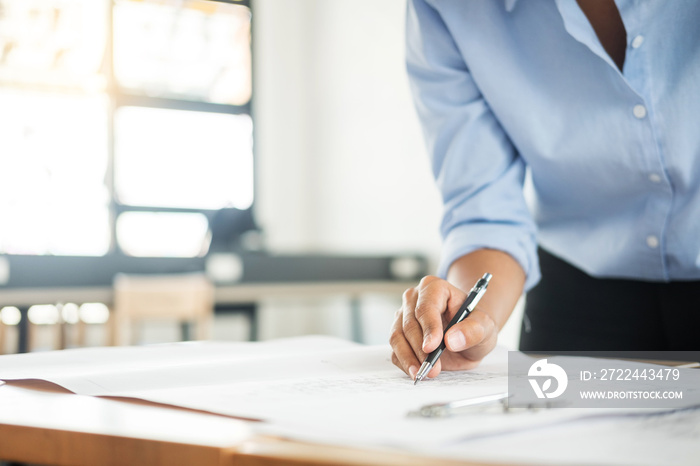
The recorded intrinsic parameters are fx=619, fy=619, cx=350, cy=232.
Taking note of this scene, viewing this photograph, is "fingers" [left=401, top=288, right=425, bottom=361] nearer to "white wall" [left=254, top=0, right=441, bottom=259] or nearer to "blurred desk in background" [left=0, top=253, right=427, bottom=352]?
"blurred desk in background" [left=0, top=253, right=427, bottom=352]

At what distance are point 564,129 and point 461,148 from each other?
15 centimetres

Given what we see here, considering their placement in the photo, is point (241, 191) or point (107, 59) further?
point (241, 191)

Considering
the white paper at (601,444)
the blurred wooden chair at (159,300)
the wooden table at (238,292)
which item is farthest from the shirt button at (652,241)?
the wooden table at (238,292)

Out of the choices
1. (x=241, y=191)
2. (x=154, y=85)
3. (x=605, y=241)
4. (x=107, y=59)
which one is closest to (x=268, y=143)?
(x=241, y=191)

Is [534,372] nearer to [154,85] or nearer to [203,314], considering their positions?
[203,314]

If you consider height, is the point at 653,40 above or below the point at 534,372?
above

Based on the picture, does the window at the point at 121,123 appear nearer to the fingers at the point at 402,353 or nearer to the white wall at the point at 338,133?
the white wall at the point at 338,133

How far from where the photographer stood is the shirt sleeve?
2.89 ft

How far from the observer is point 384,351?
0.75 meters

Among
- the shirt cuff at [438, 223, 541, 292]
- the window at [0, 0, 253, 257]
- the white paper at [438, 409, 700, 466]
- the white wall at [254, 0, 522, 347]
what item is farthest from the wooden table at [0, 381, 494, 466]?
the window at [0, 0, 253, 257]

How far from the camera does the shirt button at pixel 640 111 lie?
2.59ft

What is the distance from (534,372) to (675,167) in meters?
0.38

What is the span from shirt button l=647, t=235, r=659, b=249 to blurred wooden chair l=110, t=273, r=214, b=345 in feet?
8.07

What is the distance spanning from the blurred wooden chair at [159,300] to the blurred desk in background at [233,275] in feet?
0.52
